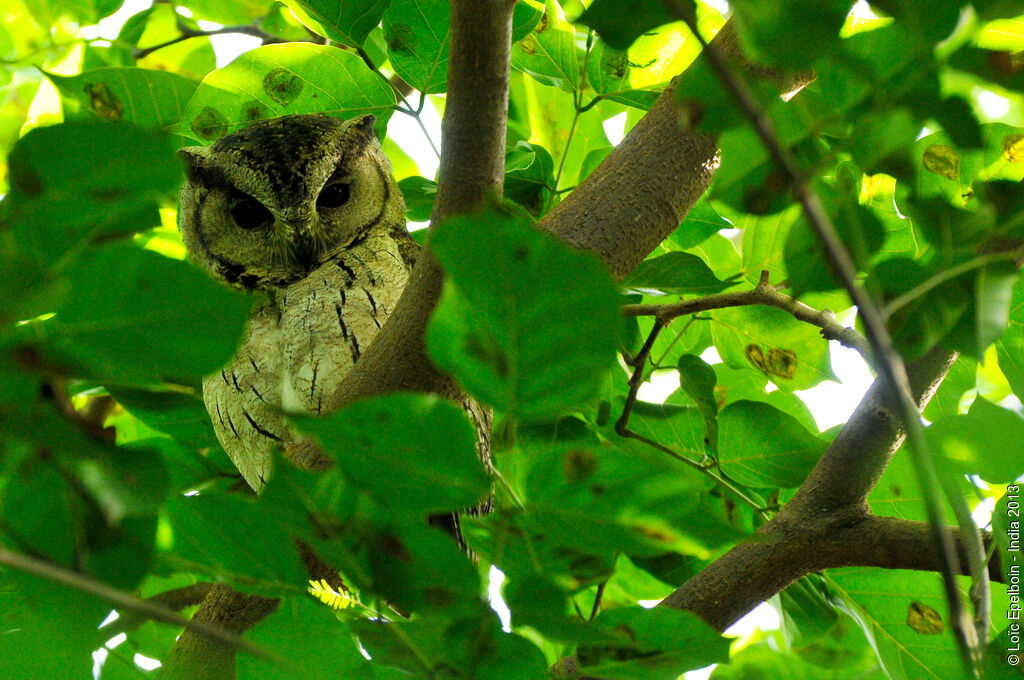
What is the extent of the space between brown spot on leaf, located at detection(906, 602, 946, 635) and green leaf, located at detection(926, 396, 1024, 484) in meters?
0.77

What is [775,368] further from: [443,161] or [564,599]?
[564,599]

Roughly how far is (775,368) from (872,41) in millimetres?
999

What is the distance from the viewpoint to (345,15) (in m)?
1.24

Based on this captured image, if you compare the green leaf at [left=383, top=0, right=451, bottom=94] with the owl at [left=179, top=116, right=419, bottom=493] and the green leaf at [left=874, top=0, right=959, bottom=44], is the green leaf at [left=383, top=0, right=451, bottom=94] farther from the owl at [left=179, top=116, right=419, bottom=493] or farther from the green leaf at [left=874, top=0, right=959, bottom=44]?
the green leaf at [left=874, top=0, right=959, bottom=44]

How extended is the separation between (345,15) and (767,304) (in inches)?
29.6

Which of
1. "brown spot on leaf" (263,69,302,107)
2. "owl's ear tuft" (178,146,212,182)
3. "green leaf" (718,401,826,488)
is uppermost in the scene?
"brown spot on leaf" (263,69,302,107)

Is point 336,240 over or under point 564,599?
under

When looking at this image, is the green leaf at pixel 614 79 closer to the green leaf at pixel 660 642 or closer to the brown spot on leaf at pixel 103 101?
the brown spot on leaf at pixel 103 101

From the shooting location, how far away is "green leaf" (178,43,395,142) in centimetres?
134

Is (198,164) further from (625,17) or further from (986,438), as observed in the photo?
(986,438)

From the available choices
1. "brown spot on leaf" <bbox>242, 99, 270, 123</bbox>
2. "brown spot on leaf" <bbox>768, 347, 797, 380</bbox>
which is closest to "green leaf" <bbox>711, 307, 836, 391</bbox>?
"brown spot on leaf" <bbox>768, 347, 797, 380</bbox>

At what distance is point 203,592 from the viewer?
1.50 m

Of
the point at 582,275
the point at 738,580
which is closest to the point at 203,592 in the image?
the point at 738,580

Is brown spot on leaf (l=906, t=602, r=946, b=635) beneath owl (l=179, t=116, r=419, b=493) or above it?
above
